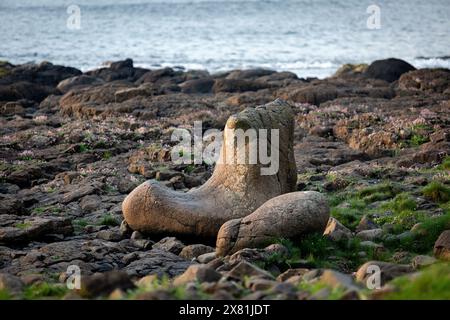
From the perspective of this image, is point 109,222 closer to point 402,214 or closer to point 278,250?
point 278,250

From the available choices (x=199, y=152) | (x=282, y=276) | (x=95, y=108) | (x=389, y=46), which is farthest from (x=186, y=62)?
(x=282, y=276)

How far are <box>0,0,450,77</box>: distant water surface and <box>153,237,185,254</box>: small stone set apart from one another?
5087 centimetres

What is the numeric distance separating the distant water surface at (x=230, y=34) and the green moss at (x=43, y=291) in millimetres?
55668

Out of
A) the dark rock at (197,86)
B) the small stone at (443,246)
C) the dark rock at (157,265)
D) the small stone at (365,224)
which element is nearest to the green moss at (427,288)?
the small stone at (443,246)

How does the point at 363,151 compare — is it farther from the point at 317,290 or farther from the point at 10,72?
the point at 10,72

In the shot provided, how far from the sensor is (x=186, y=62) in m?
78.4

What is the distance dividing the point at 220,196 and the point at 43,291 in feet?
20.3

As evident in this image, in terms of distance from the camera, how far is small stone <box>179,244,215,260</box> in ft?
48.3

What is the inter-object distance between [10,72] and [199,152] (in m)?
28.2

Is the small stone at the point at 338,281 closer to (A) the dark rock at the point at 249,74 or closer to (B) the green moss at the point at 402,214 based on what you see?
(B) the green moss at the point at 402,214

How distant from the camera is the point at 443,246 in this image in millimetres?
13633

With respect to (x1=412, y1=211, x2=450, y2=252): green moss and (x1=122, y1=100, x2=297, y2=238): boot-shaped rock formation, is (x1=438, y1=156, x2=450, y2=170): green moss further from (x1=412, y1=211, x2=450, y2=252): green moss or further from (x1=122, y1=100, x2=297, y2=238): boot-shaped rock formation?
(x1=122, y1=100, x2=297, y2=238): boot-shaped rock formation

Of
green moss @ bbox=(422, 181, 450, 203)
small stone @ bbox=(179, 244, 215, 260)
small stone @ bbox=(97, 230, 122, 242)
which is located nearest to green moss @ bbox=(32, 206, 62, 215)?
small stone @ bbox=(97, 230, 122, 242)

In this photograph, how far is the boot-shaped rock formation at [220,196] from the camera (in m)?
15.9
